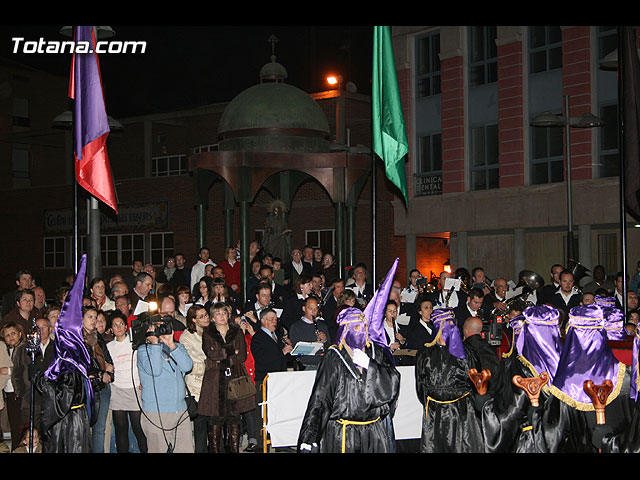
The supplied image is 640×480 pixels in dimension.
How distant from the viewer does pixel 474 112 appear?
28391 millimetres

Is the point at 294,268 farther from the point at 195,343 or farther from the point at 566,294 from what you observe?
the point at 195,343

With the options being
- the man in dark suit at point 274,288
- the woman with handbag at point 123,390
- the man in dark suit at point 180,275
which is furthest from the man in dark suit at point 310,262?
the woman with handbag at point 123,390

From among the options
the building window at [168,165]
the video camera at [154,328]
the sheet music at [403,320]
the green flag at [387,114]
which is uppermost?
the building window at [168,165]

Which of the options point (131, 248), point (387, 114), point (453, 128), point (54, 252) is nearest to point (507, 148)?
point (453, 128)

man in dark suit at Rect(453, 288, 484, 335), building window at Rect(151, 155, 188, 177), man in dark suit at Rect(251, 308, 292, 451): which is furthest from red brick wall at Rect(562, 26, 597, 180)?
building window at Rect(151, 155, 188, 177)

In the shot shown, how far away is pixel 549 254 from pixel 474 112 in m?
5.05

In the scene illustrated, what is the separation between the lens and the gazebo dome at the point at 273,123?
63.4 feet

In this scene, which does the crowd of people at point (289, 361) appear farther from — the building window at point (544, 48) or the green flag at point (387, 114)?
the building window at point (544, 48)

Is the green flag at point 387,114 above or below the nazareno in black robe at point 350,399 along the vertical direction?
above

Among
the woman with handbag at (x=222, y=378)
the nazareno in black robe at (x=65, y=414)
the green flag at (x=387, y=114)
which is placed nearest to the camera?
the nazareno in black robe at (x=65, y=414)

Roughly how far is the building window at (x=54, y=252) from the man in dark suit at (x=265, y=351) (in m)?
30.5

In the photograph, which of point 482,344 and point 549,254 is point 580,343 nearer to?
point 482,344

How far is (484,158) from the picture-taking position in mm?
28391
